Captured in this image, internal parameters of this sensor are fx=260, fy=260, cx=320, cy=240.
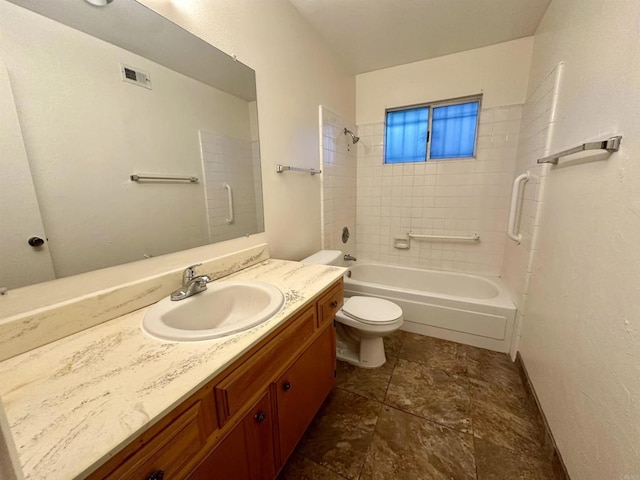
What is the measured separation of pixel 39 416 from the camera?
514mm

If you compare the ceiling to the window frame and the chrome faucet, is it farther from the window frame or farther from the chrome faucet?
the chrome faucet

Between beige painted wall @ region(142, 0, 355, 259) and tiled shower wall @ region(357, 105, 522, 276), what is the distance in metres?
0.96

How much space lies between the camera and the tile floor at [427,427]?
1151 millimetres

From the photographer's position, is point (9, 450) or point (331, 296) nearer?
point (9, 450)

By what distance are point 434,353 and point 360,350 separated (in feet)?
1.95

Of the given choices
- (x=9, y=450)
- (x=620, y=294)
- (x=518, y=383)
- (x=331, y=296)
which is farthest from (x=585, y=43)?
(x=9, y=450)

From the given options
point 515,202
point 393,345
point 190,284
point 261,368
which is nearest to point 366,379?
point 393,345

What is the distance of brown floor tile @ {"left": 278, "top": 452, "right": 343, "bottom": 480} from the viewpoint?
1.12 metres

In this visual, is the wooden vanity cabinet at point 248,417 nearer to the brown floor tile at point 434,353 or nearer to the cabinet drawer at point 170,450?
the cabinet drawer at point 170,450

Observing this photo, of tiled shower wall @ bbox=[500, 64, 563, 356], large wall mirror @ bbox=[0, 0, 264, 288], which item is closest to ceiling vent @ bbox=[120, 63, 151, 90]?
large wall mirror @ bbox=[0, 0, 264, 288]

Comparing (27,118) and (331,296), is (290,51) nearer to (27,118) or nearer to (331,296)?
(27,118)

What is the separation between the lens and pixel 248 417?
81 centimetres

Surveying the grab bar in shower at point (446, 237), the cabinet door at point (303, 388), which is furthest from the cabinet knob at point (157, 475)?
the grab bar in shower at point (446, 237)

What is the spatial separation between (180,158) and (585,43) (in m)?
1.90
